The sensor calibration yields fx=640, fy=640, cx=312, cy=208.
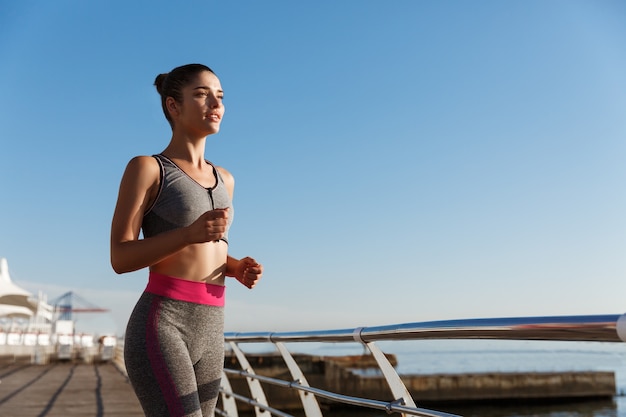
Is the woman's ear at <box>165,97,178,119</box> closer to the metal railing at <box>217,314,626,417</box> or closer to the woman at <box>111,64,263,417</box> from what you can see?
the woman at <box>111,64,263,417</box>

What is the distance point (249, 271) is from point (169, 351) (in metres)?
0.30

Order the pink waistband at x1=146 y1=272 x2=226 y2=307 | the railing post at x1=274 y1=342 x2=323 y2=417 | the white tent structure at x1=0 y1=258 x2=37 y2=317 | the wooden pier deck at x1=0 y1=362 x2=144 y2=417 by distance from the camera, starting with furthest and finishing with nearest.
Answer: the white tent structure at x1=0 y1=258 x2=37 y2=317 < the wooden pier deck at x1=0 y1=362 x2=144 y2=417 < the railing post at x1=274 y1=342 x2=323 y2=417 < the pink waistband at x1=146 y1=272 x2=226 y2=307

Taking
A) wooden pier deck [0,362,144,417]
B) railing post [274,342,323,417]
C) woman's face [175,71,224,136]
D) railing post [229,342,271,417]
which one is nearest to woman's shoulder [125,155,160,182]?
woman's face [175,71,224,136]

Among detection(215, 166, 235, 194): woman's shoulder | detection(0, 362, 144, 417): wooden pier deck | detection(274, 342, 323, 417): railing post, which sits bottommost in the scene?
detection(0, 362, 144, 417): wooden pier deck

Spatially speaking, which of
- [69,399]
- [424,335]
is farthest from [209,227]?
[69,399]

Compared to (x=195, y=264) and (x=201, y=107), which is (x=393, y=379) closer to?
(x=195, y=264)

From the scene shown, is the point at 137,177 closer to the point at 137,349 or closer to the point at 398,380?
the point at 137,349

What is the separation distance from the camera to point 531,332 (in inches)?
44.9

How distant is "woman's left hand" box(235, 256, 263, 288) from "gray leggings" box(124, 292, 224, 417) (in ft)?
0.45

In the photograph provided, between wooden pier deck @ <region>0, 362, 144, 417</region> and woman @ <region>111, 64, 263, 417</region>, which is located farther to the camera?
wooden pier deck @ <region>0, 362, 144, 417</region>

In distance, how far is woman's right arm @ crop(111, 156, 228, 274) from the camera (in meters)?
1.34

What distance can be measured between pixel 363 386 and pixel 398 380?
3531 centimetres

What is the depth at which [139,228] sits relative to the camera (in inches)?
59.0

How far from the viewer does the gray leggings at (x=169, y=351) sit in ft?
4.65
